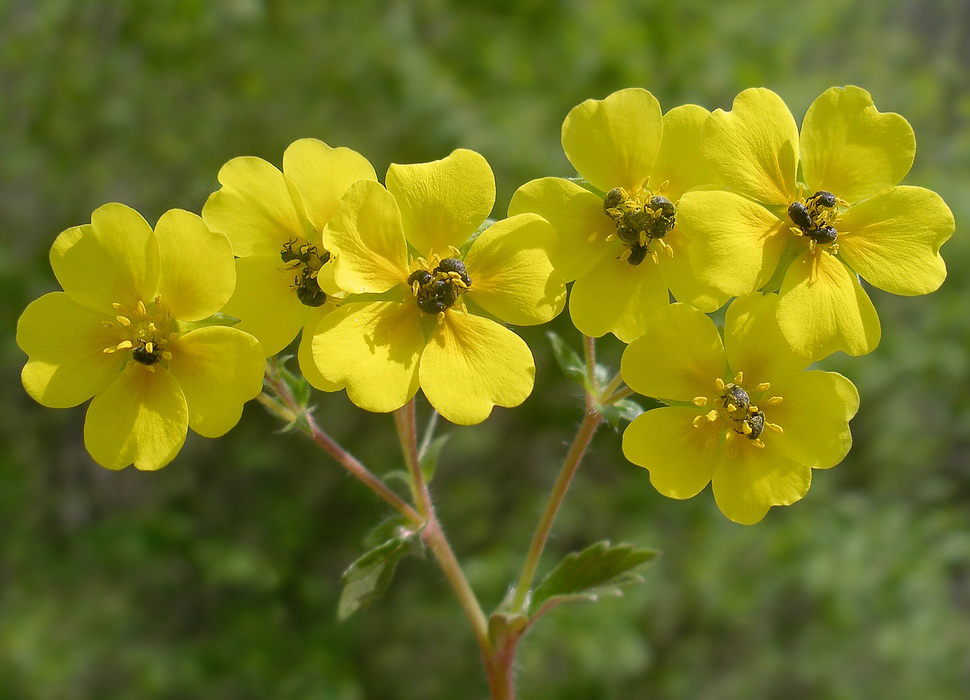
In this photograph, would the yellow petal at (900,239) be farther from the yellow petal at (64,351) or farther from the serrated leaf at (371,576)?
the yellow petal at (64,351)

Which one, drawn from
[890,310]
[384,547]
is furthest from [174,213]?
[890,310]

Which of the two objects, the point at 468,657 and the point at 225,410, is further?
the point at 468,657

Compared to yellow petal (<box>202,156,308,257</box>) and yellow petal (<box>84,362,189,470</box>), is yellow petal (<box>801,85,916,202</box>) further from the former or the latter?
yellow petal (<box>84,362,189,470</box>)

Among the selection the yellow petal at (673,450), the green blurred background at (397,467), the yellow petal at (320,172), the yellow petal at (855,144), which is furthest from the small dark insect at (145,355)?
the green blurred background at (397,467)

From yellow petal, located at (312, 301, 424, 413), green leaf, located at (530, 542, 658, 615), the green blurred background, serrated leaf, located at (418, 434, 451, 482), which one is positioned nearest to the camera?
yellow petal, located at (312, 301, 424, 413)

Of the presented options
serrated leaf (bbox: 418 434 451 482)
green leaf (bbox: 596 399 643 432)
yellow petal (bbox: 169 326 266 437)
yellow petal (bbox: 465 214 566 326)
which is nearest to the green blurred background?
serrated leaf (bbox: 418 434 451 482)

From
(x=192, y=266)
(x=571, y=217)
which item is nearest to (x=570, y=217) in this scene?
(x=571, y=217)

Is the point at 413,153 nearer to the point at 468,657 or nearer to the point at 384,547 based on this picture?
the point at 468,657
